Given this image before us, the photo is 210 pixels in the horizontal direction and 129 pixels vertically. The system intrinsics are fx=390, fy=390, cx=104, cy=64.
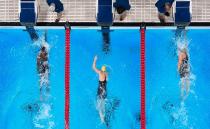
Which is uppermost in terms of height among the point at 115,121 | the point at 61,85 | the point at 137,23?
the point at 137,23

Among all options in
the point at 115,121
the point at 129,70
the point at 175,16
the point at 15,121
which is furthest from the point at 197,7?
the point at 15,121

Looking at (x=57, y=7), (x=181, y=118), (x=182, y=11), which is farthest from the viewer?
(x=57, y=7)

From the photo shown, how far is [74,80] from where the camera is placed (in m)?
3.96

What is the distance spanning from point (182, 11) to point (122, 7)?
1.99 feet

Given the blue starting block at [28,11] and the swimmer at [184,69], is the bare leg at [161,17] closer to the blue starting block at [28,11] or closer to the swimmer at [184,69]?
the swimmer at [184,69]

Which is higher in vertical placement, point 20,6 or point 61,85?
point 20,6

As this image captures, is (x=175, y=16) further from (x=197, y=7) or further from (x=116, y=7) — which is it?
(x=116, y=7)

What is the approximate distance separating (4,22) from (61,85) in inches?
34.4

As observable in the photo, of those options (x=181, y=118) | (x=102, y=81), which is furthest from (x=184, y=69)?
(x=102, y=81)

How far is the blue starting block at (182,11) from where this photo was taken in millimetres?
3762

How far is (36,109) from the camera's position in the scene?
3.91 metres

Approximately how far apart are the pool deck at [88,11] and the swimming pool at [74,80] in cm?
12

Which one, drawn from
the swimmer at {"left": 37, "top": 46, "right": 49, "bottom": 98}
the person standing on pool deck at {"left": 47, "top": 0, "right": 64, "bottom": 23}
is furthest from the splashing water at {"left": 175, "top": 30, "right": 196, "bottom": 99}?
the swimmer at {"left": 37, "top": 46, "right": 49, "bottom": 98}

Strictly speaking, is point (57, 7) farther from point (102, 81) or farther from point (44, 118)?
point (44, 118)
